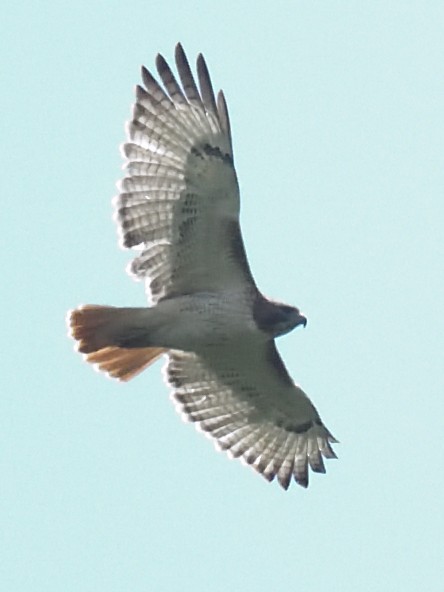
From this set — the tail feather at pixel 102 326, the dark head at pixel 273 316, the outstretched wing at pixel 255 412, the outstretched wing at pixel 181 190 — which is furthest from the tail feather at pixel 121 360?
the dark head at pixel 273 316

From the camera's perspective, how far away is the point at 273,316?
45.8ft

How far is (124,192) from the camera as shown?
553 inches

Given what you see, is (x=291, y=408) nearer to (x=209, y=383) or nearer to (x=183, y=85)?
(x=209, y=383)

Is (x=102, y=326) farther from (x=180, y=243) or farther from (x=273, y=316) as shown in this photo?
(x=273, y=316)

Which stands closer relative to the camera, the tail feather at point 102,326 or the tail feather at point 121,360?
the tail feather at point 102,326

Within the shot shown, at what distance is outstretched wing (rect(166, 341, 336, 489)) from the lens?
14945 millimetres

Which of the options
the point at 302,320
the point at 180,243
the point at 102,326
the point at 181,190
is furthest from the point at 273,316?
the point at 102,326

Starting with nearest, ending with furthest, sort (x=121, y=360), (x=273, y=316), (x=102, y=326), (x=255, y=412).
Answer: (x=102, y=326)
(x=273, y=316)
(x=121, y=360)
(x=255, y=412)

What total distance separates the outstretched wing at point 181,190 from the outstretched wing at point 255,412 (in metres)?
1.05

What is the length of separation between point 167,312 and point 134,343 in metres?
0.36

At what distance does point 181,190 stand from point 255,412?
246 cm

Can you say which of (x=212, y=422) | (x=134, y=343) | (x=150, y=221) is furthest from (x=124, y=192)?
(x=212, y=422)

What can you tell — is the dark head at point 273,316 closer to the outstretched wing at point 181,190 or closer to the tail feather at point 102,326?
the outstretched wing at point 181,190

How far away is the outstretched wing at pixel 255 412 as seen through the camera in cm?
1495
